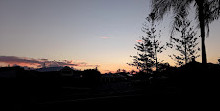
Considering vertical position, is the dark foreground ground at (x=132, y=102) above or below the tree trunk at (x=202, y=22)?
below

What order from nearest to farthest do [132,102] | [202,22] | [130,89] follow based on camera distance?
1. [132,102]
2. [202,22]
3. [130,89]

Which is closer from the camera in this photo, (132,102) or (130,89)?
(132,102)

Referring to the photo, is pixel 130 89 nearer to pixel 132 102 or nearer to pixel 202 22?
pixel 202 22

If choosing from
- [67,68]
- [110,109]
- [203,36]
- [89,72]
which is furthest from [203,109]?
[67,68]

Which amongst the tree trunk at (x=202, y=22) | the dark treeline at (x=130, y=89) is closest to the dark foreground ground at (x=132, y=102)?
the dark treeline at (x=130, y=89)

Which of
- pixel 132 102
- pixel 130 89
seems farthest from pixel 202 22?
pixel 130 89

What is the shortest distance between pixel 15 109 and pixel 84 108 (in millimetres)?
585

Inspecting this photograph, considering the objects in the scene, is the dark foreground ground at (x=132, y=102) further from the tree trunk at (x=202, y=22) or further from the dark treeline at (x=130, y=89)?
the tree trunk at (x=202, y=22)

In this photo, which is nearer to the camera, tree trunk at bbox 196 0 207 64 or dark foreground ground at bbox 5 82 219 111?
dark foreground ground at bbox 5 82 219 111

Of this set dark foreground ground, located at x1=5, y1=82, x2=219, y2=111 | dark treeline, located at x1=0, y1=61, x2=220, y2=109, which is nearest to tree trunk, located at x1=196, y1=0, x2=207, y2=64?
dark treeline, located at x1=0, y1=61, x2=220, y2=109

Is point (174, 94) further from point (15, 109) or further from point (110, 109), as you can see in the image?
point (15, 109)

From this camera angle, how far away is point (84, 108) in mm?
1314

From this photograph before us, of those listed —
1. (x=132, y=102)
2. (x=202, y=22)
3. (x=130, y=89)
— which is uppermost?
(x=202, y=22)

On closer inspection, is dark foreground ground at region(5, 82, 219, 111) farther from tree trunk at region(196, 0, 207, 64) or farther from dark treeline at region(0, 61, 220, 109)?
tree trunk at region(196, 0, 207, 64)
